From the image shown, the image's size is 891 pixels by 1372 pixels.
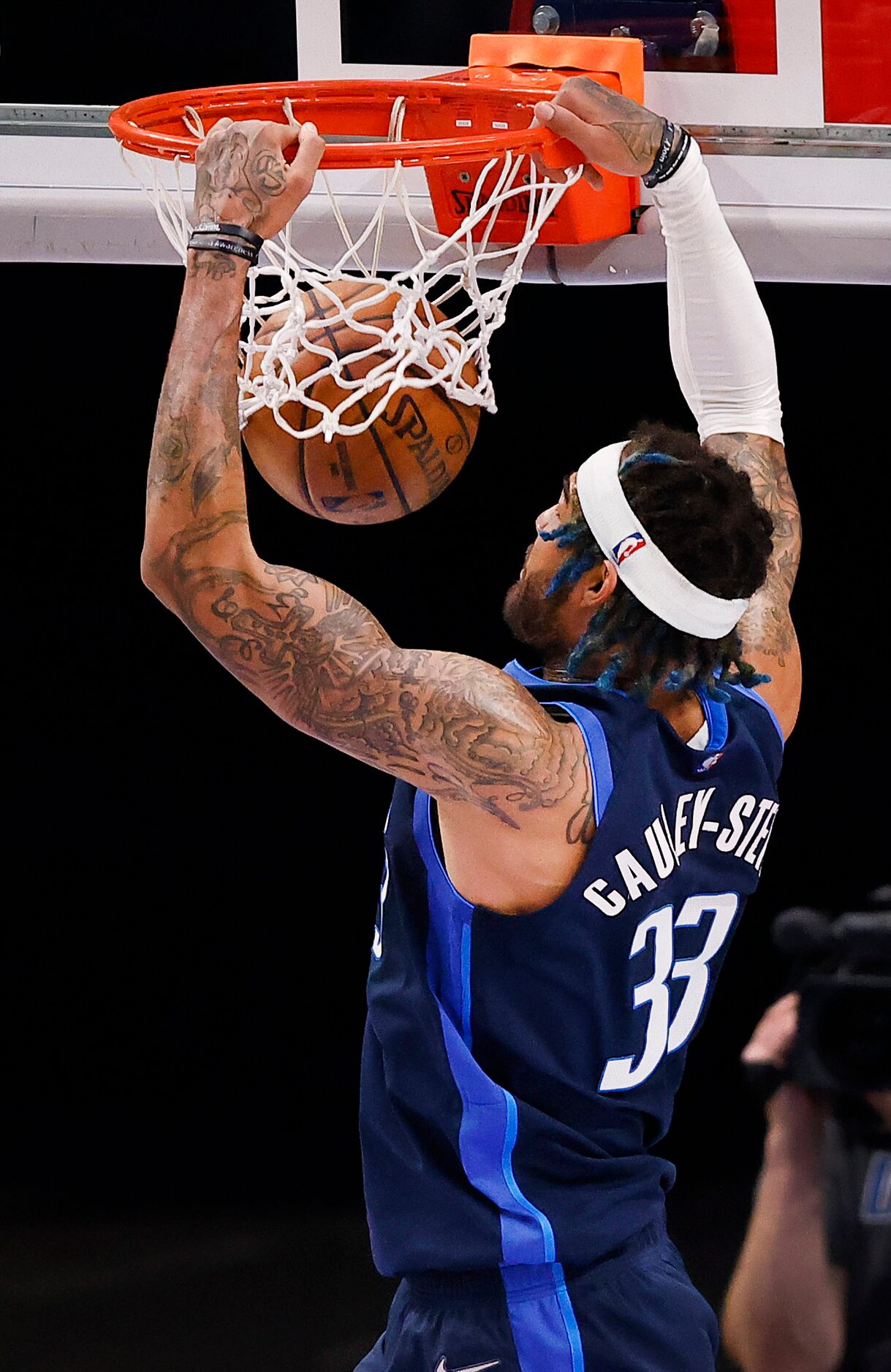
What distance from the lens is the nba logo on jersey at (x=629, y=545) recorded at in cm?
195

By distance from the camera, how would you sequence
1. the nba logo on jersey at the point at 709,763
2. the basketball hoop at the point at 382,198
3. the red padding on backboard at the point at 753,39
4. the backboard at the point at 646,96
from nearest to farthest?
1. the nba logo on jersey at the point at 709,763
2. the basketball hoop at the point at 382,198
3. the backboard at the point at 646,96
4. the red padding on backboard at the point at 753,39

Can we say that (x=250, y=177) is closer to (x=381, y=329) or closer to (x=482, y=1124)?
(x=381, y=329)

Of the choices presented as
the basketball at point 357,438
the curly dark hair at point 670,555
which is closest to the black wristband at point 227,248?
the basketball at point 357,438

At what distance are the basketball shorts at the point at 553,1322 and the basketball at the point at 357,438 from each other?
109 cm

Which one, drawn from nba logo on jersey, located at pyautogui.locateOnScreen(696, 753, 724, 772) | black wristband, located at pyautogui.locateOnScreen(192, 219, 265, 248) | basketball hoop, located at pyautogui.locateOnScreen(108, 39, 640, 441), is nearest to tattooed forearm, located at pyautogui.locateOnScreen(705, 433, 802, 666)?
nba logo on jersey, located at pyautogui.locateOnScreen(696, 753, 724, 772)

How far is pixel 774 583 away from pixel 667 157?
0.67m

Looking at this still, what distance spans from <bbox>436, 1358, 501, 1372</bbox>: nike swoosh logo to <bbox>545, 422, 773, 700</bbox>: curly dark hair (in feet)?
2.84

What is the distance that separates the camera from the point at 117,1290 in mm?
3996

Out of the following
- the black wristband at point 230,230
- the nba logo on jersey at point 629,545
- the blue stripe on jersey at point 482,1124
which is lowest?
the blue stripe on jersey at point 482,1124

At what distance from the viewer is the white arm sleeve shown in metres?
2.47

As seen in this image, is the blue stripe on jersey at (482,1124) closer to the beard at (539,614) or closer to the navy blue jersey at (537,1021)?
the navy blue jersey at (537,1021)

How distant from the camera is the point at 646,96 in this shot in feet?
8.81

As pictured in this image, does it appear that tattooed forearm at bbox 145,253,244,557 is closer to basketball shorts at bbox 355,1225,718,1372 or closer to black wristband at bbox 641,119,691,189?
black wristband at bbox 641,119,691,189

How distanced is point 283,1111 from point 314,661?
2.62 meters
